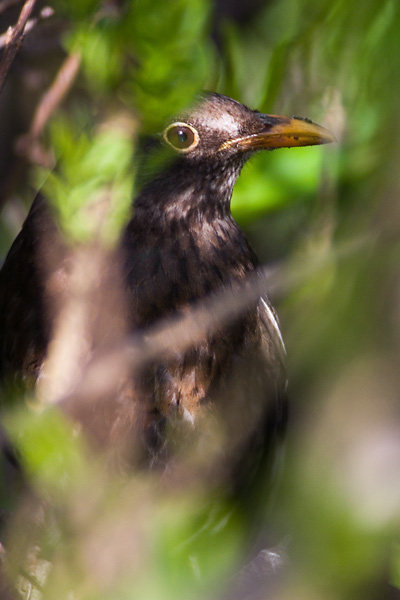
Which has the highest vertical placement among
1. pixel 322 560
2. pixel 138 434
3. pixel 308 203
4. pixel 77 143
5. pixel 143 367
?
pixel 77 143

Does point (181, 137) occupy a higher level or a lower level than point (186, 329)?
higher

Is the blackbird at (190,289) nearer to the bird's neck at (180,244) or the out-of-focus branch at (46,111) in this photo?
the bird's neck at (180,244)

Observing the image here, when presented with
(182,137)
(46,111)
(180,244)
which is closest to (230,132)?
(182,137)

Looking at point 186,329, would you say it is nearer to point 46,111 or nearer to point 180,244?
point 180,244

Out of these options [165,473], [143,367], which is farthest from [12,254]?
[165,473]

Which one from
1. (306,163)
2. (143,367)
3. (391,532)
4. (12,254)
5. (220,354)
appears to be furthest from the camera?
(12,254)

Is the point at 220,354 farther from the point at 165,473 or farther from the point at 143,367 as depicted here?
the point at 165,473
